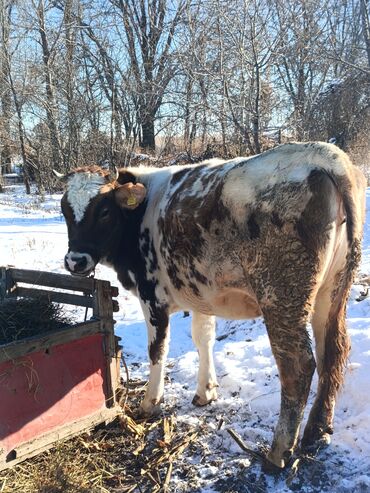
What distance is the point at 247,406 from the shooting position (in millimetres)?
4645

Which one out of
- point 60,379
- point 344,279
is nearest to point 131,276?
point 60,379

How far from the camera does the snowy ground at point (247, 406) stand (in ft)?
11.6

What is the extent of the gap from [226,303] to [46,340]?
4.91 feet

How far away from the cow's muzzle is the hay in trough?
424 millimetres

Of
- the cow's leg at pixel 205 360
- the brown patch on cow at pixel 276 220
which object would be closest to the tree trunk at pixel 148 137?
the cow's leg at pixel 205 360

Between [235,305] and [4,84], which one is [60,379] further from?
[4,84]

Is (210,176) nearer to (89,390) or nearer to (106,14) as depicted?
(89,390)

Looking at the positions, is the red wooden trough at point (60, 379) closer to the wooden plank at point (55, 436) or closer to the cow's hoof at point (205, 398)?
the wooden plank at point (55, 436)

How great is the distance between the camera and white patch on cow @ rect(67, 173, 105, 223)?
4613 millimetres

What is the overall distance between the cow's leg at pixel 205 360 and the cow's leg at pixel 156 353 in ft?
1.28

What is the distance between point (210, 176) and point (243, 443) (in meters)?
2.14

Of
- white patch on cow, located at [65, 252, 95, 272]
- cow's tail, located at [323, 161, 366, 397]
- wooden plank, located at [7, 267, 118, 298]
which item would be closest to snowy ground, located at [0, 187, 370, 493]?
cow's tail, located at [323, 161, 366, 397]

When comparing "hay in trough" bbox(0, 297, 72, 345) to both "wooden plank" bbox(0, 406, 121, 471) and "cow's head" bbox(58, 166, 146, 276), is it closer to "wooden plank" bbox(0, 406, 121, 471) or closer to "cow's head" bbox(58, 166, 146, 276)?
"cow's head" bbox(58, 166, 146, 276)

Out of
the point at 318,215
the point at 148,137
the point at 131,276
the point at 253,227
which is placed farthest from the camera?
the point at 148,137
